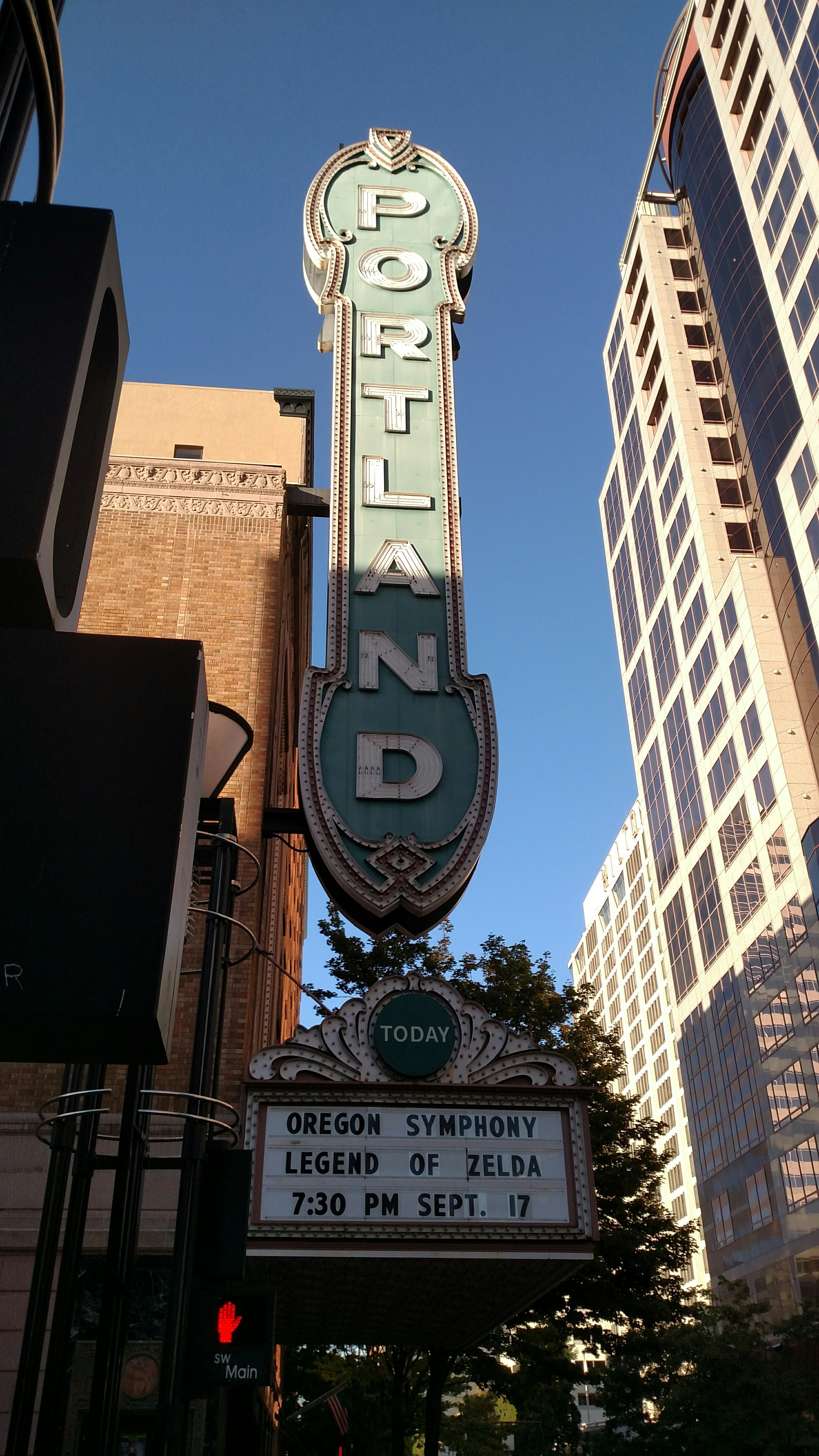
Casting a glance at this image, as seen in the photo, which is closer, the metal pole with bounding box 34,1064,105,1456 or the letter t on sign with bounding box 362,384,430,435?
the metal pole with bounding box 34,1064,105,1456

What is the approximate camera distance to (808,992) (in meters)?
53.2

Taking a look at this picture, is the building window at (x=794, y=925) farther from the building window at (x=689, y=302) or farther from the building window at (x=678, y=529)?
the building window at (x=689, y=302)

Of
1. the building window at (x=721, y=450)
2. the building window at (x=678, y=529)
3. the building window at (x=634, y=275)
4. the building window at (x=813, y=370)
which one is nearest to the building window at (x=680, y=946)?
the building window at (x=678, y=529)

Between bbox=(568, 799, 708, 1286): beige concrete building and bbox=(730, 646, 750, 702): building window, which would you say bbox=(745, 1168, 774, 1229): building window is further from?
bbox=(568, 799, 708, 1286): beige concrete building

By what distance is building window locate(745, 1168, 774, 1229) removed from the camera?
5641 centimetres

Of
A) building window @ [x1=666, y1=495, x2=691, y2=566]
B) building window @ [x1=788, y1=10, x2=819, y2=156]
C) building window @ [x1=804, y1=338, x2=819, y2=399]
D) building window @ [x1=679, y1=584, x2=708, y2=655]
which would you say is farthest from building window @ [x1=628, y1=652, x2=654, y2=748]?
building window @ [x1=788, y1=10, x2=819, y2=156]

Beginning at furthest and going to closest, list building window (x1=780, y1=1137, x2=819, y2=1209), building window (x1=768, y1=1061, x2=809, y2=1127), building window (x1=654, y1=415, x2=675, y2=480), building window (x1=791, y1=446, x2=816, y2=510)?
1. building window (x1=654, y1=415, x2=675, y2=480)
2. building window (x1=791, y1=446, x2=816, y2=510)
3. building window (x1=768, y1=1061, x2=809, y2=1127)
4. building window (x1=780, y1=1137, x2=819, y2=1209)

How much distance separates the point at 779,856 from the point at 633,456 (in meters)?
40.9

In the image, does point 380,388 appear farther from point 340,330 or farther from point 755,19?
point 755,19

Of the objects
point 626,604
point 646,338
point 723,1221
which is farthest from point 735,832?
point 646,338

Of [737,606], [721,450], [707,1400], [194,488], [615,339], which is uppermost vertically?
[615,339]

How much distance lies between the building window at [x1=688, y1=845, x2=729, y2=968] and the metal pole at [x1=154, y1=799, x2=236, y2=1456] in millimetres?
60405

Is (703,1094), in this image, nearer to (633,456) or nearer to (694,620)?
(694,620)

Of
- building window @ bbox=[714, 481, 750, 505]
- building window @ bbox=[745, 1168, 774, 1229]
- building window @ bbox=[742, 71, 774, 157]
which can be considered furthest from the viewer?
building window @ bbox=[714, 481, 750, 505]
